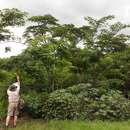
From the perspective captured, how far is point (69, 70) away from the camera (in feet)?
71.7

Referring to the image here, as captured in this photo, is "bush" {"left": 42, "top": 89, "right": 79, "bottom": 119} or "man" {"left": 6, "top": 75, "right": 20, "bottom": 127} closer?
"man" {"left": 6, "top": 75, "right": 20, "bottom": 127}

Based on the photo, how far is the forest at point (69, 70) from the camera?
18391 millimetres

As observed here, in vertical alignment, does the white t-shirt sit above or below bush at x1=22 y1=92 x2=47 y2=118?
above

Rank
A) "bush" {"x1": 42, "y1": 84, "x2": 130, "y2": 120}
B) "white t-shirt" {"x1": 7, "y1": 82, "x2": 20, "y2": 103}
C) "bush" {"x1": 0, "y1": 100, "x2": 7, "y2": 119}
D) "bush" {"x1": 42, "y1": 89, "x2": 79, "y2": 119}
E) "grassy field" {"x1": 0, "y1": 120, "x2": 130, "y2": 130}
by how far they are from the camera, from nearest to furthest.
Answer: "grassy field" {"x1": 0, "y1": 120, "x2": 130, "y2": 130} < "white t-shirt" {"x1": 7, "y1": 82, "x2": 20, "y2": 103} < "bush" {"x1": 42, "y1": 84, "x2": 130, "y2": 120} < "bush" {"x1": 42, "y1": 89, "x2": 79, "y2": 119} < "bush" {"x1": 0, "y1": 100, "x2": 7, "y2": 119}

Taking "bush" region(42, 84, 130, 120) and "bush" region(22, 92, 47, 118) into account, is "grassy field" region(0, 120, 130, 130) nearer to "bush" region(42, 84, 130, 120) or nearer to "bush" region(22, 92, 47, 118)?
"bush" region(42, 84, 130, 120)

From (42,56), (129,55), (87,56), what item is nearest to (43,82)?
(42,56)

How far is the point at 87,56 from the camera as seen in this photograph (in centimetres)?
2244

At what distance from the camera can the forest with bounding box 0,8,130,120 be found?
18.4m

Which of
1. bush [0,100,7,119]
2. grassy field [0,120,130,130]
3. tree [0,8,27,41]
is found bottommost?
grassy field [0,120,130,130]

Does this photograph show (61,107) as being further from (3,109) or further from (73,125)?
(3,109)

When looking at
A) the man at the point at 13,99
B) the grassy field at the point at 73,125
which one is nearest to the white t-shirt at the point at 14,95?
the man at the point at 13,99

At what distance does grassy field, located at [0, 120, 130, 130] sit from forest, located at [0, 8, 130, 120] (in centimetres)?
103

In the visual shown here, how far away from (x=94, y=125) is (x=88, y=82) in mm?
5625

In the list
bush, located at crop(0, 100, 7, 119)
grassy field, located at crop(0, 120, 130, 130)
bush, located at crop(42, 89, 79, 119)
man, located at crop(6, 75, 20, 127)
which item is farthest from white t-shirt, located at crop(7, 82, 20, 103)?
bush, located at crop(0, 100, 7, 119)
